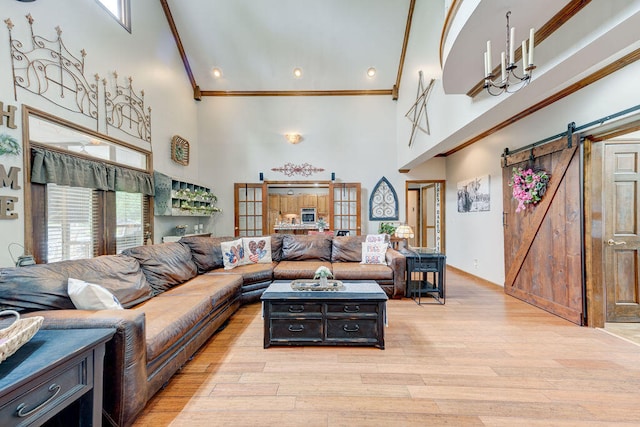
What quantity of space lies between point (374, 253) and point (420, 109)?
2591mm

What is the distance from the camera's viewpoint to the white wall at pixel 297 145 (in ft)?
20.3

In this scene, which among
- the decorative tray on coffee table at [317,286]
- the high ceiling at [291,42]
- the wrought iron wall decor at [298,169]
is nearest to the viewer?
the decorative tray on coffee table at [317,286]

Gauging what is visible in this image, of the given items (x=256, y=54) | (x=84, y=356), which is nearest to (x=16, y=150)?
(x=84, y=356)

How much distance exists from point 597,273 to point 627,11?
2.43 meters

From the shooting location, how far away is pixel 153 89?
455 cm

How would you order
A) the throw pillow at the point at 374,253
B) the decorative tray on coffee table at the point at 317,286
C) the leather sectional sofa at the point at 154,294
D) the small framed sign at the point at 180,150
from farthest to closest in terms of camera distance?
the small framed sign at the point at 180,150 < the throw pillow at the point at 374,253 < the decorative tray on coffee table at the point at 317,286 < the leather sectional sofa at the point at 154,294

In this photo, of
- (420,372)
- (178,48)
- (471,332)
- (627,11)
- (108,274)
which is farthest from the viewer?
(178,48)

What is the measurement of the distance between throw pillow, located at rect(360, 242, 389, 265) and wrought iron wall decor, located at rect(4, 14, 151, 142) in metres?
3.94

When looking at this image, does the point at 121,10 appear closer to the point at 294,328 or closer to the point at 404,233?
the point at 294,328

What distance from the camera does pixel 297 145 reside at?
6.26 m

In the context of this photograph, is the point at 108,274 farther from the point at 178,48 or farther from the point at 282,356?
the point at 178,48

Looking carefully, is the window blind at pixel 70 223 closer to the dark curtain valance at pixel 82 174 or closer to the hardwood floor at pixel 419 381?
the dark curtain valance at pixel 82 174

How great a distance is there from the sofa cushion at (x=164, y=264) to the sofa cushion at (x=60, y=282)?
0.19m

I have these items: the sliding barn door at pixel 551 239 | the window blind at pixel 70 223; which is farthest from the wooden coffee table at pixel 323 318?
the window blind at pixel 70 223
